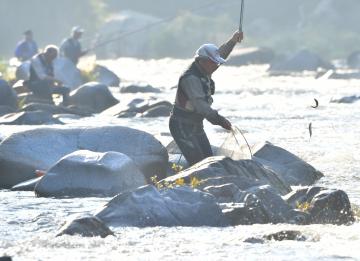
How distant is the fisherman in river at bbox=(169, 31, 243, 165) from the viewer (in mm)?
11148

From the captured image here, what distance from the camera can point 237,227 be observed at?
9891 millimetres

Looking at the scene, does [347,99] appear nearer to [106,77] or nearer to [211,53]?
[106,77]

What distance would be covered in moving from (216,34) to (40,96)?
4164 centimetres

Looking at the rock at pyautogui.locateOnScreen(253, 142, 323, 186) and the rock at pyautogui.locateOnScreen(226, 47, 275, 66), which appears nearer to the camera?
the rock at pyautogui.locateOnScreen(253, 142, 323, 186)

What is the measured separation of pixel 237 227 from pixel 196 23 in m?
56.2

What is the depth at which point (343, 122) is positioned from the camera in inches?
814

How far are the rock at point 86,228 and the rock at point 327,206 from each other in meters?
2.00

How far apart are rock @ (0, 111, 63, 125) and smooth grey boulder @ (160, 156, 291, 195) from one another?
7.43 m

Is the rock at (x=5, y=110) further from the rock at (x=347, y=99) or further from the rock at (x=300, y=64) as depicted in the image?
the rock at (x=300, y=64)

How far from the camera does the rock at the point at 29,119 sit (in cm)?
1839

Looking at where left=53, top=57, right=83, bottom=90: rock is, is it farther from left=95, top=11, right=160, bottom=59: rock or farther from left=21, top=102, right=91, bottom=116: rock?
left=95, top=11, right=160, bottom=59: rock

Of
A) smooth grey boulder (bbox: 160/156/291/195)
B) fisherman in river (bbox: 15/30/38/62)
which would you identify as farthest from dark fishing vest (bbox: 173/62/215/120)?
fisherman in river (bbox: 15/30/38/62)

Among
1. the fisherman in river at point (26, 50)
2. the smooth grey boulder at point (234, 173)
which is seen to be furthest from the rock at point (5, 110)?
the smooth grey boulder at point (234, 173)

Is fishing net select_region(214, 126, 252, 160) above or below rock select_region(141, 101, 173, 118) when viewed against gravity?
above
